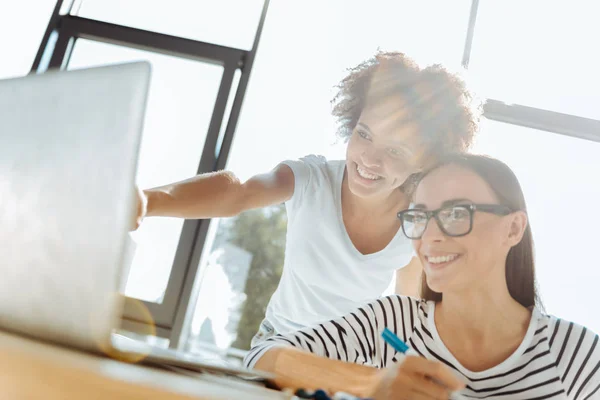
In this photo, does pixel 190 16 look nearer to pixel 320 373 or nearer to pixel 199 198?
pixel 199 198

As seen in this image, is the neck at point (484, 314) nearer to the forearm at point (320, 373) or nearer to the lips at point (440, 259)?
the lips at point (440, 259)

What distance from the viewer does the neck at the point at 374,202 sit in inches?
59.7

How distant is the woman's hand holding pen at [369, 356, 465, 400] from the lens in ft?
2.10

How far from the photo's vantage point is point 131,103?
0.43 m

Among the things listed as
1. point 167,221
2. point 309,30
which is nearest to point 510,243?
point 167,221

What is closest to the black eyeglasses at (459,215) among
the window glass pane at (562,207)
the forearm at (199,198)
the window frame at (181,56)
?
the forearm at (199,198)

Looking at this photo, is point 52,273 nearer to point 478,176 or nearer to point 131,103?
point 131,103

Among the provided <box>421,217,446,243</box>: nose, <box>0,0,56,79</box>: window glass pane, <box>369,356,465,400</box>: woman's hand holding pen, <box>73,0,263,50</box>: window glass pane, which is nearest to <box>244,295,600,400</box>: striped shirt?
<box>421,217,446,243</box>: nose

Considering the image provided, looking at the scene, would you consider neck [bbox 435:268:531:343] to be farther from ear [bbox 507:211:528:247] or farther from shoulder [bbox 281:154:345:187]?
shoulder [bbox 281:154:345:187]

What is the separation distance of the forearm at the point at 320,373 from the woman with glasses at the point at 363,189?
0.52 metres

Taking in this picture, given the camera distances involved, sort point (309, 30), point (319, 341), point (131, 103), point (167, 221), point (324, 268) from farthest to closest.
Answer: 1. point (309, 30)
2. point (167, 221)
3. point (324, 268)
4. point (319, 341)
5. point (131, 103)

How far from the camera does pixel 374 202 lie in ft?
4.98

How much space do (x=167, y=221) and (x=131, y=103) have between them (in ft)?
6.11

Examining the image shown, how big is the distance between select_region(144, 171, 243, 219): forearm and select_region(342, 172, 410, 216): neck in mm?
381
